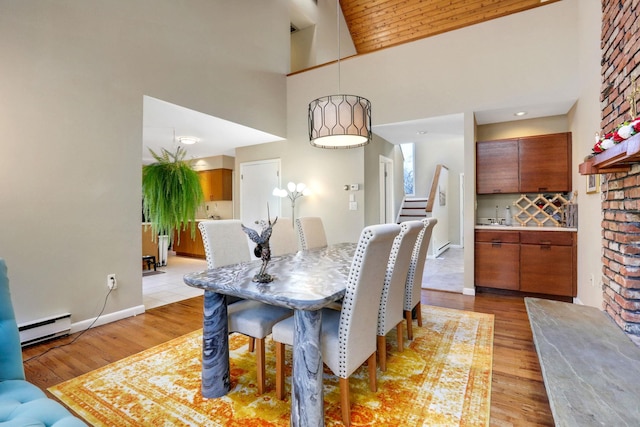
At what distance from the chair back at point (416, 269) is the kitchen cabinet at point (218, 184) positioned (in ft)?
17.9

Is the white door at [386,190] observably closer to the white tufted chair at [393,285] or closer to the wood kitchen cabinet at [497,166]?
the wood kitchen cabinet at [497,166]

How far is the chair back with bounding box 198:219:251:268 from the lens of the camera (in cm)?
219

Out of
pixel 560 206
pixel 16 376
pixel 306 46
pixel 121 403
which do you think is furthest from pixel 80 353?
pixel 306 46

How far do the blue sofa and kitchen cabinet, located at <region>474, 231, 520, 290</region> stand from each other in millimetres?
3975

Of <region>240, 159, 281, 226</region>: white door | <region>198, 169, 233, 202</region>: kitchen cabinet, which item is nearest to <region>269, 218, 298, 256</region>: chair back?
<region>240, 159, 281, 226</region>: white door

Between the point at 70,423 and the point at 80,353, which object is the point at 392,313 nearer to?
the point at 70,423

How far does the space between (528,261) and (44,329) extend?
482 centimetres

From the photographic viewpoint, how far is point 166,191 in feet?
12.5

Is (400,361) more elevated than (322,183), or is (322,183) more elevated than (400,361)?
(322,183)

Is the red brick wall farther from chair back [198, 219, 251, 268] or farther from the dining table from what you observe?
chair back [198, 219, 251, 268]

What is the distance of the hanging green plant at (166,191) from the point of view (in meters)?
3.75

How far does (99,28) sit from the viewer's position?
284 centimetres

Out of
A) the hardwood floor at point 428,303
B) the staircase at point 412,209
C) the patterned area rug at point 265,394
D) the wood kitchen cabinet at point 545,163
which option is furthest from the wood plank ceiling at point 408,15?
the patterned area rug at point 265,394

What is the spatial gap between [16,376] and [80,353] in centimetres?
139
